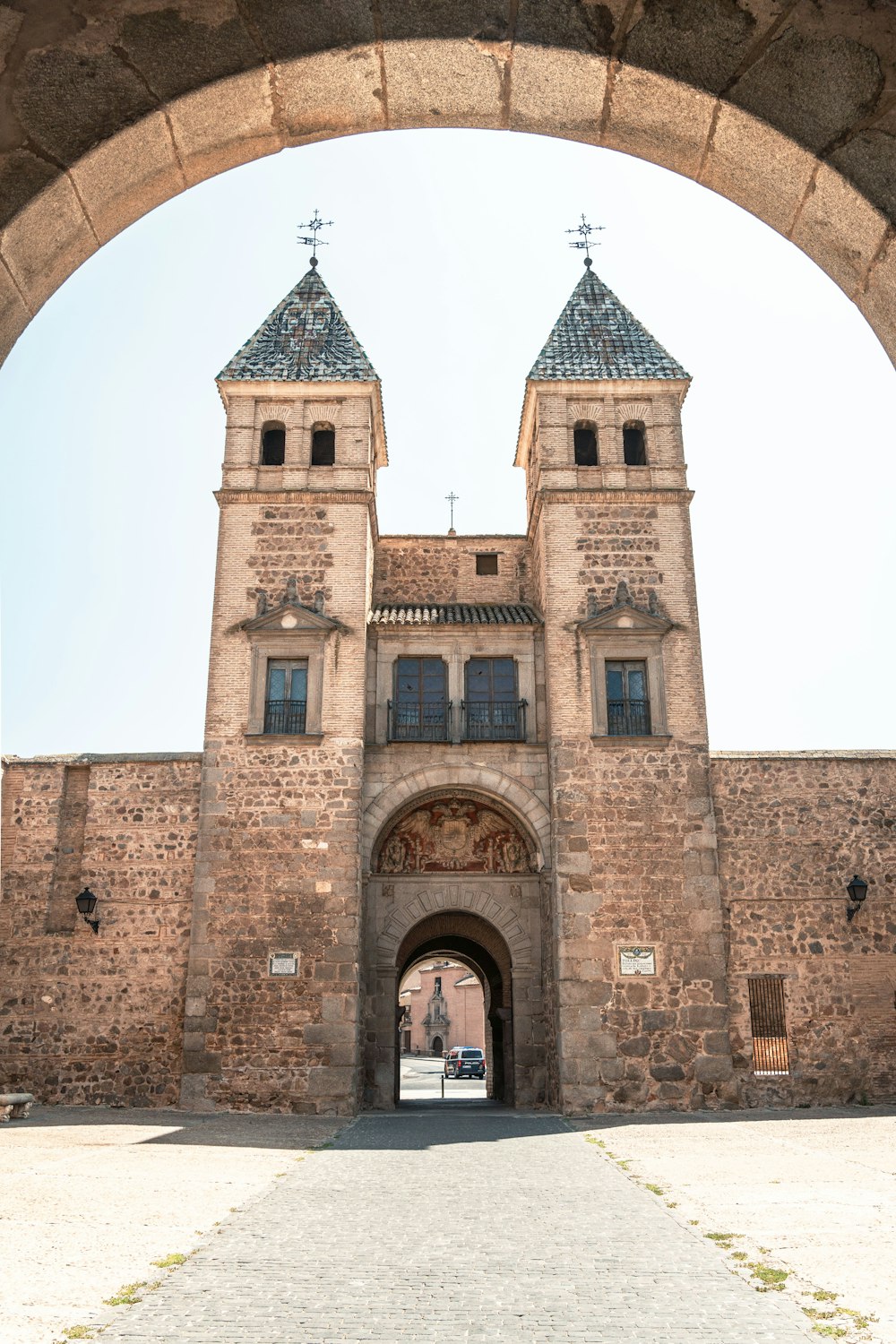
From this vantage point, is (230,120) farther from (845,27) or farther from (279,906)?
(279,906)

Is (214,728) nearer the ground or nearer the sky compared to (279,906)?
nearer the sky

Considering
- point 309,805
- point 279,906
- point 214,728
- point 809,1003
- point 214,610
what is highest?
point 214,610

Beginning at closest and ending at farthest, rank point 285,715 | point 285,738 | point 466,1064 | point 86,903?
point 86,903
point 285,738
point 285,715
point 466,1064

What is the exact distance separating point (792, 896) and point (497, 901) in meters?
4.99

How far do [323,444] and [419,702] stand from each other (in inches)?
219

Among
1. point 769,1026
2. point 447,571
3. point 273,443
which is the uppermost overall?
point 273,443

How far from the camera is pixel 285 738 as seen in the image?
18.5 m

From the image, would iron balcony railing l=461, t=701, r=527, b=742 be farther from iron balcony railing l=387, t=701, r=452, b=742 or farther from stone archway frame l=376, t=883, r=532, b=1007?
stone archway frame l=376, t=883, r=532, b=1007

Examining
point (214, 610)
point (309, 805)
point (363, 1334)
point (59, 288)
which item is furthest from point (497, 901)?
point (59, 288)

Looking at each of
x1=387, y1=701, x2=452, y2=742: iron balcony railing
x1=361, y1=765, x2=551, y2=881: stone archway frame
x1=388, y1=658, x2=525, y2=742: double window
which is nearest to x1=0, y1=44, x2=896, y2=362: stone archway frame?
x1=361, y1=765, x2=551, y2=881: stone archway frame

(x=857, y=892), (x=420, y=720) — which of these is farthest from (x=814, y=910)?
(x=420, y=720)

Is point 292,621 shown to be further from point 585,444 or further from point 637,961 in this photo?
point 637,961

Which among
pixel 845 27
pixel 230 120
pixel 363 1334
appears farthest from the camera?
pixel 363 1334

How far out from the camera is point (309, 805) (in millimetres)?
18250
